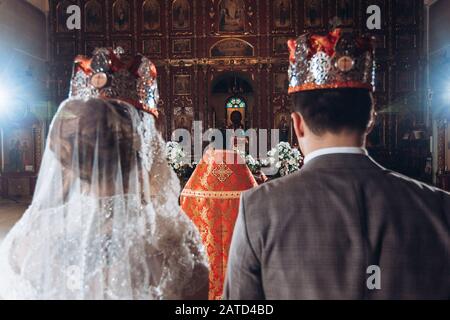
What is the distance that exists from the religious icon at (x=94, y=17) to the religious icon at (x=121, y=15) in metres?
0.59

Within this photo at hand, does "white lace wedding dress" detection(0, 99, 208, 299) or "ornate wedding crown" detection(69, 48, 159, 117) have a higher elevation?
"ornate wedding crown" detection(69, 48, 159, 117)

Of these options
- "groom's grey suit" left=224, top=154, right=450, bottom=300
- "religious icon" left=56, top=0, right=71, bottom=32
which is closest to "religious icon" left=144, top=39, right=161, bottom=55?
"religious icon" left=56, top=0, right=71, bottom=32

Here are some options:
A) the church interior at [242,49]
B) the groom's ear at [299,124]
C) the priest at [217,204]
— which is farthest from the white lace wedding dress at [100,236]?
the church interior at [242,49]

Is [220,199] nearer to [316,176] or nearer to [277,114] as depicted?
[316,176]

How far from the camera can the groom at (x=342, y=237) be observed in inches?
54.7

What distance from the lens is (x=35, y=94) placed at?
16.8m

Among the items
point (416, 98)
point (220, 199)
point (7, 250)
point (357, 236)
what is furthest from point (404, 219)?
point (416, 98)

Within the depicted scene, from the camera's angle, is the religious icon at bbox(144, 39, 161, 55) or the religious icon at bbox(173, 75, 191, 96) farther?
the religious icon at bbox(144, 39, 161, 55)

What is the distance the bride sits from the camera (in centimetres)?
170

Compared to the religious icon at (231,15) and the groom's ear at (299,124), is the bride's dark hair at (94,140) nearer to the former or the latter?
the groom's ear at (299,124)

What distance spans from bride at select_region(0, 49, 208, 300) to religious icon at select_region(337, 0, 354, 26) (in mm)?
17226

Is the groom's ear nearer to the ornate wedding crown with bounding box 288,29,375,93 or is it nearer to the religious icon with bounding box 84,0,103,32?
the ornate wedding crown with bounding box 288,29,375,93

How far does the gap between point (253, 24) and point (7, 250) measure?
16981 mm

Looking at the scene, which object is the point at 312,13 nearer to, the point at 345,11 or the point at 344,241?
the point at 345,11
